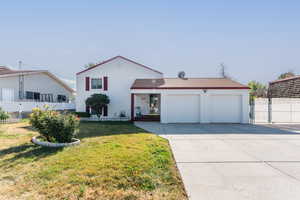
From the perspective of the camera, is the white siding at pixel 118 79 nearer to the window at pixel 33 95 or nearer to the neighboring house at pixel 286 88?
the window at pixel 33 95

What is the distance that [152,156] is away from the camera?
477cm

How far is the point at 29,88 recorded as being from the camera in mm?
18250

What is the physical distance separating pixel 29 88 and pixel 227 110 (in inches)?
790

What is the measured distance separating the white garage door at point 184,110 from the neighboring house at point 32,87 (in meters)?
15.1

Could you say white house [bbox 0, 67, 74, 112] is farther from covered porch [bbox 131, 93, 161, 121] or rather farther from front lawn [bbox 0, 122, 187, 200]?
front lawn [bbox 0, 122, 187, 200]

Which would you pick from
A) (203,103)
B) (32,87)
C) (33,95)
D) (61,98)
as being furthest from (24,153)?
(61,98)

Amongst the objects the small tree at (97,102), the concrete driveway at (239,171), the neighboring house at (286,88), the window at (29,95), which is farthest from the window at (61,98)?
the neighboring house at (286,88)

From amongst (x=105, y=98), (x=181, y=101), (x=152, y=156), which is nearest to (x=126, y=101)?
(x=105, y=98)

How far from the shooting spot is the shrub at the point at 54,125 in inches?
223

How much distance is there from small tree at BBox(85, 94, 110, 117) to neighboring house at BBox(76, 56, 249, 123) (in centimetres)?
98

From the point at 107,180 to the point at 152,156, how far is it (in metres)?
1.61

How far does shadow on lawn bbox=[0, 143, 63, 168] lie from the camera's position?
4418mm

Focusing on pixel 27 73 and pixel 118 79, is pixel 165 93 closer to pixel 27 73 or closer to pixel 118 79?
pixel 118 79

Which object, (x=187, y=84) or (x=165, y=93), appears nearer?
(x=165, y=93)
